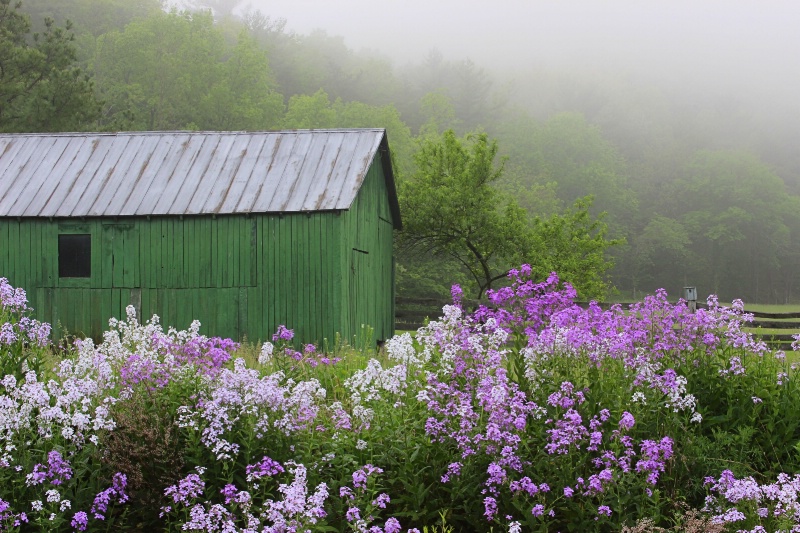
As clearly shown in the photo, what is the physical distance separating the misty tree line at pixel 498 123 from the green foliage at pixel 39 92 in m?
0.05

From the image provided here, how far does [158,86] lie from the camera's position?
149 ft

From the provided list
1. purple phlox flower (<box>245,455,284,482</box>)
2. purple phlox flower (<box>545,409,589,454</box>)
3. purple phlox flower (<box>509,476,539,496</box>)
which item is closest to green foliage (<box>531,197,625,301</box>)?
purple phlox flower (<box>545,409,589,454</box>)

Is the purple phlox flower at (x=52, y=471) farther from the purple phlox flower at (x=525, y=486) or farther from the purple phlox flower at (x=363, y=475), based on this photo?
the purple phlox flower at (x=525, y=486)

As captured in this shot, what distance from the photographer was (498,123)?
3268 inches

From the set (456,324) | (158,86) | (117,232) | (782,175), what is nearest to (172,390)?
(456,324)

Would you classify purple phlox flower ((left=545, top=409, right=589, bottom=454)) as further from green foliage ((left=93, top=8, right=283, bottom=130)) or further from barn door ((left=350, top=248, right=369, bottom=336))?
green foliage ((left=93, top=8, right=283, bottom=130))

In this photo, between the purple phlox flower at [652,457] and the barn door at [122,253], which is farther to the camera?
the barn door at [122,253]

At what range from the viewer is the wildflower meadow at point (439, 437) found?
535 cm

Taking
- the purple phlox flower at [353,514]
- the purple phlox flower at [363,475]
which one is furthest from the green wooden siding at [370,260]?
the purple phlox flower at [353,514]

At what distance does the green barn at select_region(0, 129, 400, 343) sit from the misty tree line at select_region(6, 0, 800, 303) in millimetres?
7374

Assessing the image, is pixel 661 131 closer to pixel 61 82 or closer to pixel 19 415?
pixel 61 82

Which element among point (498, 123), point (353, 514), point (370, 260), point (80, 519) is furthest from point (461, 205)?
point (498, 123)

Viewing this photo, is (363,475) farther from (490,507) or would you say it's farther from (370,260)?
(370,260)

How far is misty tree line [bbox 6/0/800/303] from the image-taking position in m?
28.9
